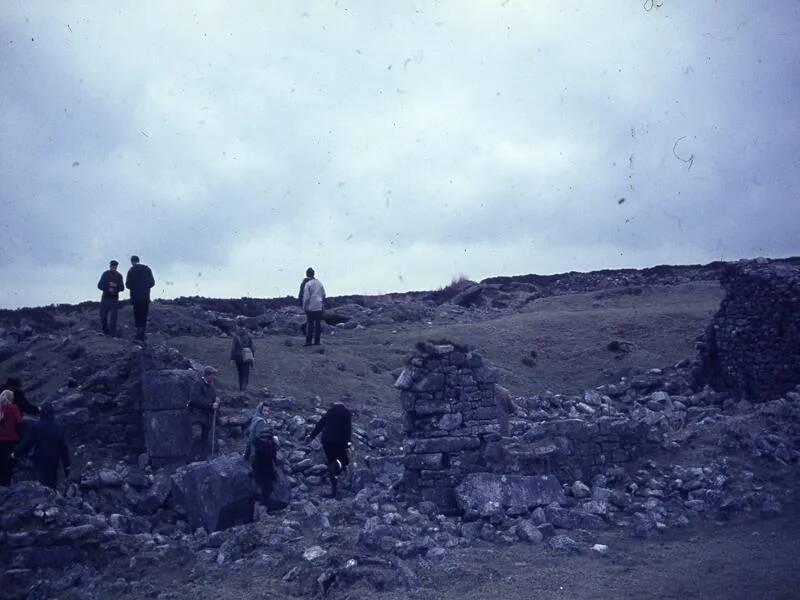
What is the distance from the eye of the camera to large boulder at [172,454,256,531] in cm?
983

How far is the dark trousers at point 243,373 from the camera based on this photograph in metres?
15.2

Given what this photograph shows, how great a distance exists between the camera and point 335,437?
11.3m

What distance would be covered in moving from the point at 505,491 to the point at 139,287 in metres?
9.22

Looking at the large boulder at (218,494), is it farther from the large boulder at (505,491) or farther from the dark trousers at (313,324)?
the dark trousers at (313,324)

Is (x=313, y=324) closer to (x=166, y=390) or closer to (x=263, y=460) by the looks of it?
(x=166, y=390)

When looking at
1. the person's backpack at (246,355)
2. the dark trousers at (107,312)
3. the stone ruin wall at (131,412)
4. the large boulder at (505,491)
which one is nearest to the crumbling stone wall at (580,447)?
the large boulder at (505,491)

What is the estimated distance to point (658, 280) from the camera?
133 feet

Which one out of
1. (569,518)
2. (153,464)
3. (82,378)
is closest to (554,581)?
(569,518)

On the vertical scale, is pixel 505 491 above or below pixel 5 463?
below

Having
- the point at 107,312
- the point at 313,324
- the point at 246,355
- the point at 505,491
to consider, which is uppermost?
the point at 107,312

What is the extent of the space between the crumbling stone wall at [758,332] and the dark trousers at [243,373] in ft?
37.5

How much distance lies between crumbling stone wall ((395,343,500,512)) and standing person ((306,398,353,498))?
1071 millimetres

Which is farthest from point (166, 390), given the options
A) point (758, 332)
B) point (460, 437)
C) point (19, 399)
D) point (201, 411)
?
point (758, 332)

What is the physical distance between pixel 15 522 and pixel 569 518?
6.79 m
